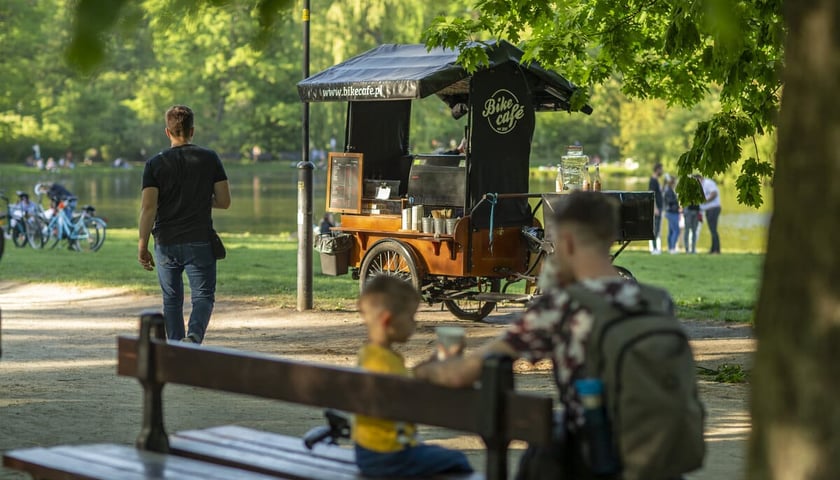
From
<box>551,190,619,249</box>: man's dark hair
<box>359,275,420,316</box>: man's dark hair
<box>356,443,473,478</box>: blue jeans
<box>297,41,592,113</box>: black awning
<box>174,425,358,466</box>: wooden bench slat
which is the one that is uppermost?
<box>297,41,592,113</box>: black awning

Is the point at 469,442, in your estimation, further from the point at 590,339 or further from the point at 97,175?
the point at 97,175

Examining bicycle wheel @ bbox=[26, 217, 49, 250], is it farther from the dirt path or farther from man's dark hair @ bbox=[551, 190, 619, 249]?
man's dark hair @ bbox=[551, 190, 619, 249]

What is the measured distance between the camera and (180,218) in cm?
993

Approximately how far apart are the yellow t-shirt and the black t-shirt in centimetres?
538

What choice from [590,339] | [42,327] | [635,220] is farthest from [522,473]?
[42,327]

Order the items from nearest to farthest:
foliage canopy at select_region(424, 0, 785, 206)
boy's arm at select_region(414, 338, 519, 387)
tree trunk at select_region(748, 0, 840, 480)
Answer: tree trunk at select_region(748, 0, 840, 480) < boy's arm at select_region(414, 338, 519, 387) < foliage canopy at select_region(424, 0, 785, 206)

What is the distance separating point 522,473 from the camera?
4273 mm

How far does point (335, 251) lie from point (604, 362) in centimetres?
1063

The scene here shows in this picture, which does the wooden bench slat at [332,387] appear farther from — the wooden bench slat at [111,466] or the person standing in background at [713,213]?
the person standing in background at [713,213]

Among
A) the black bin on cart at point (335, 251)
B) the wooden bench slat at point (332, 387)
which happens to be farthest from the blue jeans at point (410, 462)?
the black bin on cart at point (335, 251)

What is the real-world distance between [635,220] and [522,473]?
28.6 ft

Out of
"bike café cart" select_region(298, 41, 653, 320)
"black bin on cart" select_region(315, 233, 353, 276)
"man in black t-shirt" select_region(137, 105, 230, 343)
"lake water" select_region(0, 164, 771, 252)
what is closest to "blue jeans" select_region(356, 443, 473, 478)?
Result: "man in black t-shirt" select_region(137, 105, 230, 343)

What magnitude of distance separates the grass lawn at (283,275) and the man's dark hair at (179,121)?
19.4 feet

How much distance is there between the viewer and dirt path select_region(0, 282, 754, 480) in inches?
321
